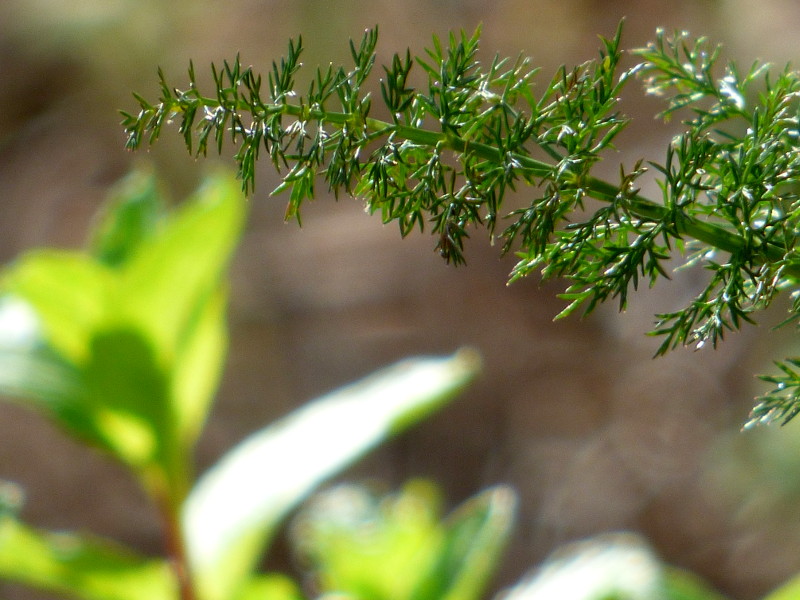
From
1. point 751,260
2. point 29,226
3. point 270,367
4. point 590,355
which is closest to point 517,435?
point 590,355

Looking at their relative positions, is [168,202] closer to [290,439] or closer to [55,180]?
[55,180]

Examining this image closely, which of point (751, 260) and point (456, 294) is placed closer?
point (751, 260)

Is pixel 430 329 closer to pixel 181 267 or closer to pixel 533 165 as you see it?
pixel 181 267

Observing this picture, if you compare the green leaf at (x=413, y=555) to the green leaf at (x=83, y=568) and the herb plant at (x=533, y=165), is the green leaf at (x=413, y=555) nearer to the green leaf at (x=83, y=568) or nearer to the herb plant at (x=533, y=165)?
the green leaf at (x=83, y=568)

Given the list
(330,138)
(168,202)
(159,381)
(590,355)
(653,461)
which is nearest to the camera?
(330,138)

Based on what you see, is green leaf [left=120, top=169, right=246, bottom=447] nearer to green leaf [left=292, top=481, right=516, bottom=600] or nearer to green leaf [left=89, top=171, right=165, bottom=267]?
green leaf [left=89, top=171, right=165, bottom=267]

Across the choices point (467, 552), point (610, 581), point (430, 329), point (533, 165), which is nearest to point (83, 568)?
point (467, 552)
